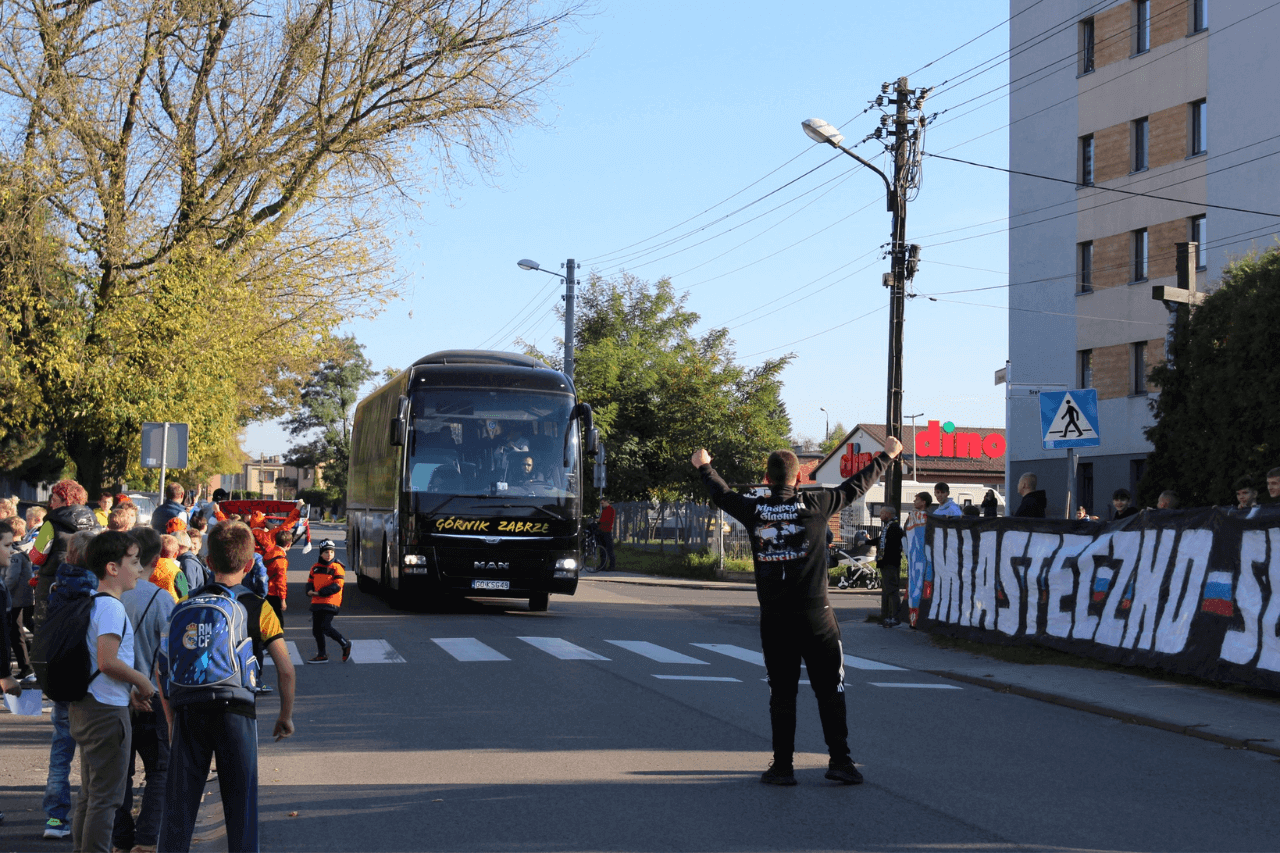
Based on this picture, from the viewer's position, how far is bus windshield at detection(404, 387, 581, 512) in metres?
19.2

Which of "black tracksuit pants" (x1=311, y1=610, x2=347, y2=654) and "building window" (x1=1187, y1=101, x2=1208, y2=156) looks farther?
"building window" (x1=1187, y1=101, x2=1208, y2=156)

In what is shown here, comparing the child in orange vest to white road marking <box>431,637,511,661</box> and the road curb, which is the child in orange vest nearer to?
white road marking <box>431,637,511,661</box>

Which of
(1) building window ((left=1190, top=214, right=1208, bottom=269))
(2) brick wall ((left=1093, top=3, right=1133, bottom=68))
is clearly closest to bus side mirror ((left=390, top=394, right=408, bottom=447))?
(1) building window ((left=1190, top=214, right=1208, bottom=269))

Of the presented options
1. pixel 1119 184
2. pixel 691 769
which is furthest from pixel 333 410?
pixel 691 769

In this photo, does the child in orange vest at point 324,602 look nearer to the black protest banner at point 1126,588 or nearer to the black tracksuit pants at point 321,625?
the black tracksuit pants at point 321,625

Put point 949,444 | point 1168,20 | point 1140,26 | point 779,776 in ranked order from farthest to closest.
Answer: point 949,444
point 1140,26
point 1168,20
point 779,776

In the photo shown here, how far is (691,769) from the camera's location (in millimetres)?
7871

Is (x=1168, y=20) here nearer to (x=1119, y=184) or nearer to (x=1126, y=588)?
(x=1119, y=184)

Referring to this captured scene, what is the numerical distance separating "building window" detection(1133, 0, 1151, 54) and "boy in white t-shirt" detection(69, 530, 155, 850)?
121 feet

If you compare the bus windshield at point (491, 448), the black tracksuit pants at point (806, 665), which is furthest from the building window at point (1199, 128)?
the black tracksuit pants at point (806, 665)

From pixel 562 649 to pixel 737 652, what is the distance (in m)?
1.98

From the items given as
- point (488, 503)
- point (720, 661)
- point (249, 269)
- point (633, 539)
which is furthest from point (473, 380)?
point (633, 539)

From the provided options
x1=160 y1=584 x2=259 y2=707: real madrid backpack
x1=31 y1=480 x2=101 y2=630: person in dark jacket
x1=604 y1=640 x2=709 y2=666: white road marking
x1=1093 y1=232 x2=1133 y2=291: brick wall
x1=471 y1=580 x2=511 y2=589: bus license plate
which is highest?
x1=1093 y1=232 x2=1133 y2=291: brick wall

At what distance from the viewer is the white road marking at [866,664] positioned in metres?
14.1
